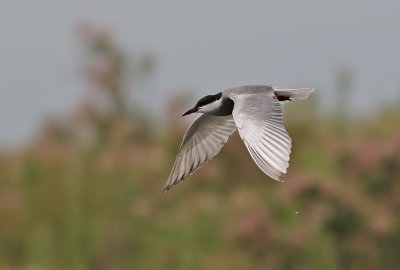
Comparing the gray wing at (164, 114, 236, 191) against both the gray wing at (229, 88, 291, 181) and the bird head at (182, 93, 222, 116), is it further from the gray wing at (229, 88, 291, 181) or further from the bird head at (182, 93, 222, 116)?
the gray wing at (229, 88, 291, 181)

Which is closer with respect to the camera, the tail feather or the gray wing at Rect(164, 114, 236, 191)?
the tail feather

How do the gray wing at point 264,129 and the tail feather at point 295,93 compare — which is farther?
the tail feather at point 295,93

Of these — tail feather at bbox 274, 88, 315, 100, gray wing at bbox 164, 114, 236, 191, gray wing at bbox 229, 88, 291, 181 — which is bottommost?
gray wing at bbox 164, 114, 236, 191

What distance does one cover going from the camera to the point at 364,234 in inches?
457

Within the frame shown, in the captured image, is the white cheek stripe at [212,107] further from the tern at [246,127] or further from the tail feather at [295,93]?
the tail feather at [295,93]

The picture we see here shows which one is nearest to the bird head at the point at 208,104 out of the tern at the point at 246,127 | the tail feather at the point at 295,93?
the tern at the point at 246,127

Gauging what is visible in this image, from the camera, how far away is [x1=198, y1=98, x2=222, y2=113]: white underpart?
20.3ft

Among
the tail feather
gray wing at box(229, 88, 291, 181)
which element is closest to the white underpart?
gray wing at box(229, 88, 291, 181)

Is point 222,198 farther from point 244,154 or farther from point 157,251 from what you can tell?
point 157,251

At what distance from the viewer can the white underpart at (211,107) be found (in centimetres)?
618

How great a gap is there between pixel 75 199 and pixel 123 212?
0.65 m

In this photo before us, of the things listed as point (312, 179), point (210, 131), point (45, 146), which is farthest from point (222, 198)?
point (210, 131)

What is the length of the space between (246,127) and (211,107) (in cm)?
81

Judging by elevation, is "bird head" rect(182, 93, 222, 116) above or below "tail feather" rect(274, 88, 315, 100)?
above
